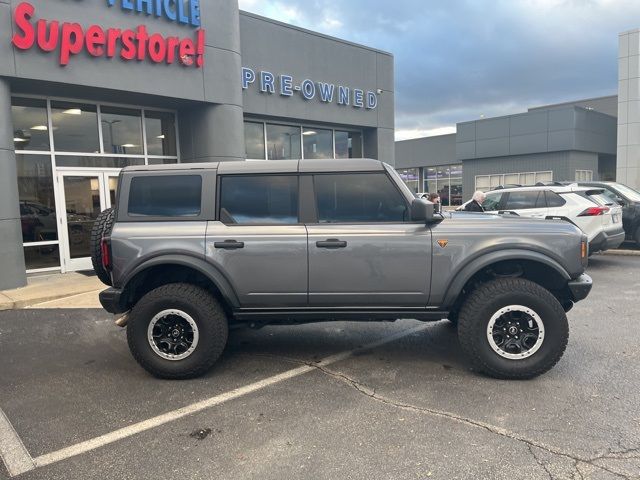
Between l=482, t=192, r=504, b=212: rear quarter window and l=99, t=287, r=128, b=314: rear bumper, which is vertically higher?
l=482, t=192, r=504, b=212: rear quarter window

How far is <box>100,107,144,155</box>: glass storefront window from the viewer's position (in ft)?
35.4

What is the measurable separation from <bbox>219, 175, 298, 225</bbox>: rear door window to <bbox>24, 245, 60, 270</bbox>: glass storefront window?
7321 millimetres

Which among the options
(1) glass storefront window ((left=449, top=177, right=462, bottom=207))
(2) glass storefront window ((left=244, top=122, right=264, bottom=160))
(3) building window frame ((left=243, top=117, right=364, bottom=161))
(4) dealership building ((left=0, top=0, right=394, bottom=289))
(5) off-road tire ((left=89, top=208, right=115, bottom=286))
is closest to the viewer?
(5) off-road tire ((left=89, top=208, right=115, bottom=286))

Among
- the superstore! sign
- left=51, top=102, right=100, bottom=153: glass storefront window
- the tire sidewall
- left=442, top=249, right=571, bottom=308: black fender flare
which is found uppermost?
the superstore! sign

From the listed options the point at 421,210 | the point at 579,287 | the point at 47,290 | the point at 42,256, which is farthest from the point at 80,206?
the point at 579,287

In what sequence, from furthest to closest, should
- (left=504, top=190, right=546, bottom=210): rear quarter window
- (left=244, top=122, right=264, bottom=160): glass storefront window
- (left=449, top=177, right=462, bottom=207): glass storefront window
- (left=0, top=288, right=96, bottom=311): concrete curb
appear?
1. (left=449, top=177, right=462, bottom=207): glass storefront window
2. (left=244, top=122, right=264, bottom=160): glass storefront window
3. (left=504, top=190, right=546, bottom=210): rear quarter window
4. (left=0, top=288, right=96, bottom=311): concrete curb

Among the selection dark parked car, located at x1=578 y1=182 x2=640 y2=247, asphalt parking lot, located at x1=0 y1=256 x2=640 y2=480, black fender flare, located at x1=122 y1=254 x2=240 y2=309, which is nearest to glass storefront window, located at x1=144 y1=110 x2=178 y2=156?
asphalt parking lot, located at x1=0 y1=256 x2=640 y2=480

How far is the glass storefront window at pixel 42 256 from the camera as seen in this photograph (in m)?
9.83

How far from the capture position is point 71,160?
10.3 meters

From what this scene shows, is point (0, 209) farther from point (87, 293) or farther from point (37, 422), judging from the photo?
point (37, 422)

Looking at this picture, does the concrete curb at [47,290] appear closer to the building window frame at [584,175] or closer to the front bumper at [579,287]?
the front bumper at [579,287]

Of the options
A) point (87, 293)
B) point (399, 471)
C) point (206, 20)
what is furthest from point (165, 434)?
point (206, 20)

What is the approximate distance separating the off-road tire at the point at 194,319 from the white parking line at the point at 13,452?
1.11 metres

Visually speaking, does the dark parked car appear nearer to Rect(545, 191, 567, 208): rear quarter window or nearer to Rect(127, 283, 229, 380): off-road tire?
Rect(545, 191, 567, 208): rear quarter window
